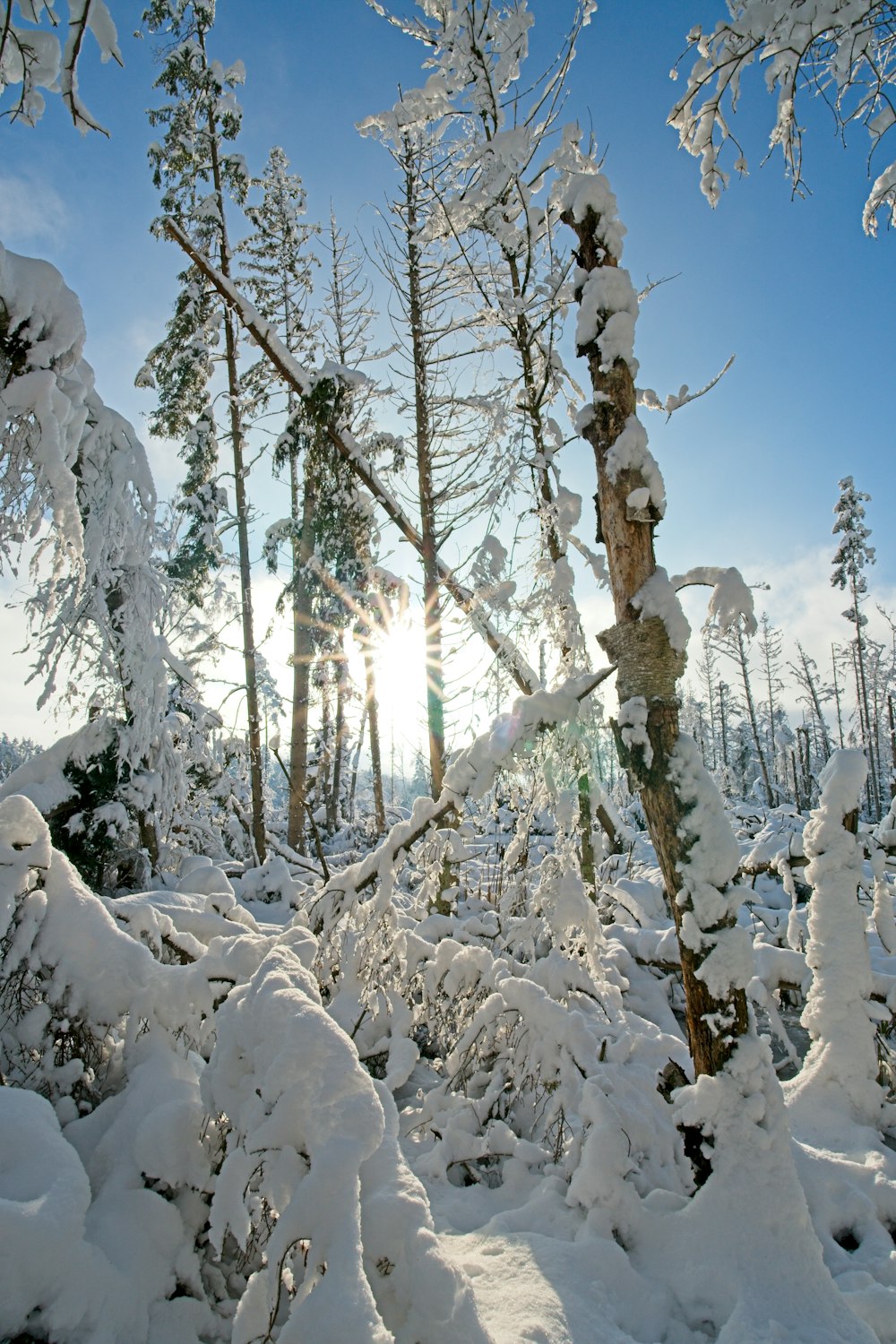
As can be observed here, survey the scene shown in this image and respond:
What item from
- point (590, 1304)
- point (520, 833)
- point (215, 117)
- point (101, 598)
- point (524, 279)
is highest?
point (215, 117)

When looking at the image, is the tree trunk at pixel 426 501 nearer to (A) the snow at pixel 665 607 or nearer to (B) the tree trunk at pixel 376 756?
(A) the snow at pixel 665 607

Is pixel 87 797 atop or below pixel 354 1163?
atop

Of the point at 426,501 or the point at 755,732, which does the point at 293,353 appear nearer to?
the point at 426,501

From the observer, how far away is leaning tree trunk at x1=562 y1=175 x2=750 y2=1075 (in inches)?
129

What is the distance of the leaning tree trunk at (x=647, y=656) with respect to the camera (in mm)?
3266

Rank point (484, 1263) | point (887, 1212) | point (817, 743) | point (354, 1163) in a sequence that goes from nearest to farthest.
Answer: point (354, 1163) → point (484, 1263) → point (887, 1212) → point (817, 743)

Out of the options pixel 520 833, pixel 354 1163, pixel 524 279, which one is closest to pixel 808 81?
pixel 524 279

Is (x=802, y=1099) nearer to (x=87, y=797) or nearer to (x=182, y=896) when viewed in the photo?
(x=182, y=896)

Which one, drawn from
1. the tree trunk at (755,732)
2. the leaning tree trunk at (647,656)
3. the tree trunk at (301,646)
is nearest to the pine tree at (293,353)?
the tree trunk at (301,646)

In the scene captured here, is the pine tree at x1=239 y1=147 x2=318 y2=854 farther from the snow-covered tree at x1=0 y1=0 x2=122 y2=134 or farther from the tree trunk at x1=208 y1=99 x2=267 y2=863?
the snow-covered tree at x1=0 y1=0 x2=122 y2=134

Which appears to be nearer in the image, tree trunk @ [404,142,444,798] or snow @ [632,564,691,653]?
snow @ [632,564,691,653]

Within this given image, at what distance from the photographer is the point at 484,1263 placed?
2.74m

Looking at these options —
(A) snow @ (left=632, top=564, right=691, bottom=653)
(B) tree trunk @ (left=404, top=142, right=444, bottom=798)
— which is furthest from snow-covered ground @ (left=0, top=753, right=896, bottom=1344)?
(B) tree trunk @ (left=404, top=142, right=444, bottom=798)

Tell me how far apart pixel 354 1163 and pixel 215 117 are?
17.3 metres
